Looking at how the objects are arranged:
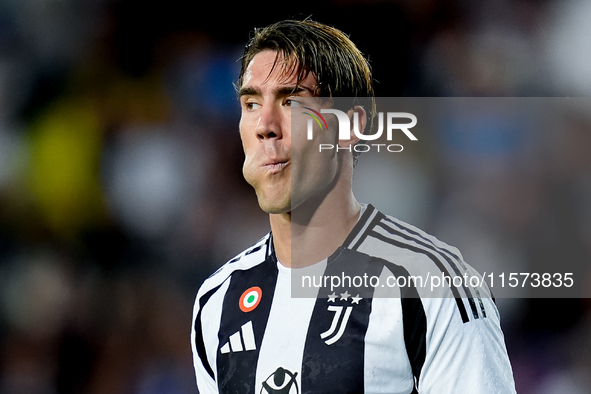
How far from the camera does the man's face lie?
5.96ft

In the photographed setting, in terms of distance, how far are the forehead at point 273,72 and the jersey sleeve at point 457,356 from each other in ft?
2.69

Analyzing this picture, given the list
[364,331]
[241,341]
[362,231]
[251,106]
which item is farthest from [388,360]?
[251,106]

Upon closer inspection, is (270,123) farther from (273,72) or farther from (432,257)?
(432,257)

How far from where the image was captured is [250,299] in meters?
2.04

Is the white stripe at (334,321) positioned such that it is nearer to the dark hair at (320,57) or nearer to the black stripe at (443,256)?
the black stripe at (443,256)

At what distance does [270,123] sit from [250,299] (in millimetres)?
661

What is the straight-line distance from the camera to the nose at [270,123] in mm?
1841

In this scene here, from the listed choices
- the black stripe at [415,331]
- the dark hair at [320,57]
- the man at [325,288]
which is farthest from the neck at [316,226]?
the black stripe at [415,331]

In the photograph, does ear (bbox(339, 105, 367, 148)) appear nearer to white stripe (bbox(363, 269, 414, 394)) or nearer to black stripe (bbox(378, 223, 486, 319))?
black stripe (bbox(378, 223, 486, 319))

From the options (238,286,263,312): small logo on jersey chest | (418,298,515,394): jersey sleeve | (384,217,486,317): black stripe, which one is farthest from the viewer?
(238,286,263,312): small logo on jersey chest

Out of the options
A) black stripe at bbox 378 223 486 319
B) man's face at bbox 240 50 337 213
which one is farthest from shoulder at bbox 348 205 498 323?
man's face at bbox 240 50 337 213

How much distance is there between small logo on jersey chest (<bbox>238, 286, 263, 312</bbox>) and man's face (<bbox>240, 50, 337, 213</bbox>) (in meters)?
0.38

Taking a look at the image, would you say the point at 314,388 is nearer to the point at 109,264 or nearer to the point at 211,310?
the point at 211,310

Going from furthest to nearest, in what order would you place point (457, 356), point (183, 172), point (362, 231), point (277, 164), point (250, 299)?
point (183, 172) < point (250, 299) < point (362, 231) < point (277, 164) < point (457, 356)
